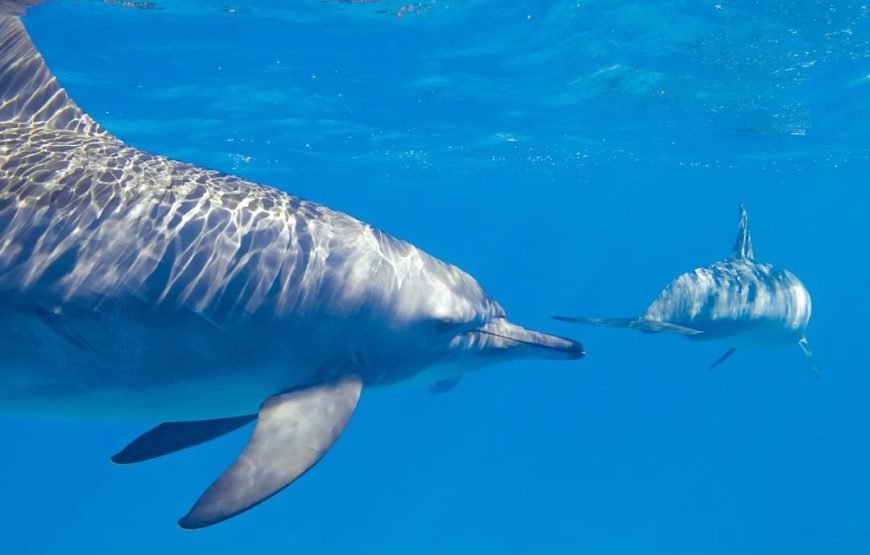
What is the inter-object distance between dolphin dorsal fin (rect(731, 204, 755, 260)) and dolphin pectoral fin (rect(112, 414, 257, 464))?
1075cm

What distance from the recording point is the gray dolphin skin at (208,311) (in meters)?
4.24

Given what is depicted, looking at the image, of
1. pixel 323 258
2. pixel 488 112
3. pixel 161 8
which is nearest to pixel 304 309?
pixel 323 258

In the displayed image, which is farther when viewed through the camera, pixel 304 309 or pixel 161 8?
pixel 161 8

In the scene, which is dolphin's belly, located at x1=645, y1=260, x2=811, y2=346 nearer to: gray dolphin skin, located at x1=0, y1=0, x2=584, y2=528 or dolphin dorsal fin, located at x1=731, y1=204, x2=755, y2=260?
dolphin dorsal fin, located at x1=731, y1=204, x2=755, y2=260

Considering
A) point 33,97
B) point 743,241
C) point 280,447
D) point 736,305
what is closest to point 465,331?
point 280,447

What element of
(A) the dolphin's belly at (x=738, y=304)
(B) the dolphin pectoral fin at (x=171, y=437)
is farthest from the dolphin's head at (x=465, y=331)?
(A) the dolphin's belly at (x=738, y=304)

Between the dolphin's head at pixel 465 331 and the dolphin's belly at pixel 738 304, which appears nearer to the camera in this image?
the dolphin's head at pixel 465 331

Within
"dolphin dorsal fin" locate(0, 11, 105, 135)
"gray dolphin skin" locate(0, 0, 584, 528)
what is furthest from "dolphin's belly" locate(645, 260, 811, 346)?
"dolphin dorsal fin" locate(0, 11, 105, 135)

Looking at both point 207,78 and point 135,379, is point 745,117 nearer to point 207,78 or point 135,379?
point 207,78

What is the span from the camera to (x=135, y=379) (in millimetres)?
4488

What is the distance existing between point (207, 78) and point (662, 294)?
54.3 ft

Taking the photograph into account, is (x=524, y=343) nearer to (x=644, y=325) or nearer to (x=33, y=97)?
(x=33, y=97)

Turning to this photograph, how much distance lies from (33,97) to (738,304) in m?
9.58

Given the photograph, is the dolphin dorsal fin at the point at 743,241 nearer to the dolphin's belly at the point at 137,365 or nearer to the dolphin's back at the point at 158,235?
the dolphin's back at the point at 158,235
